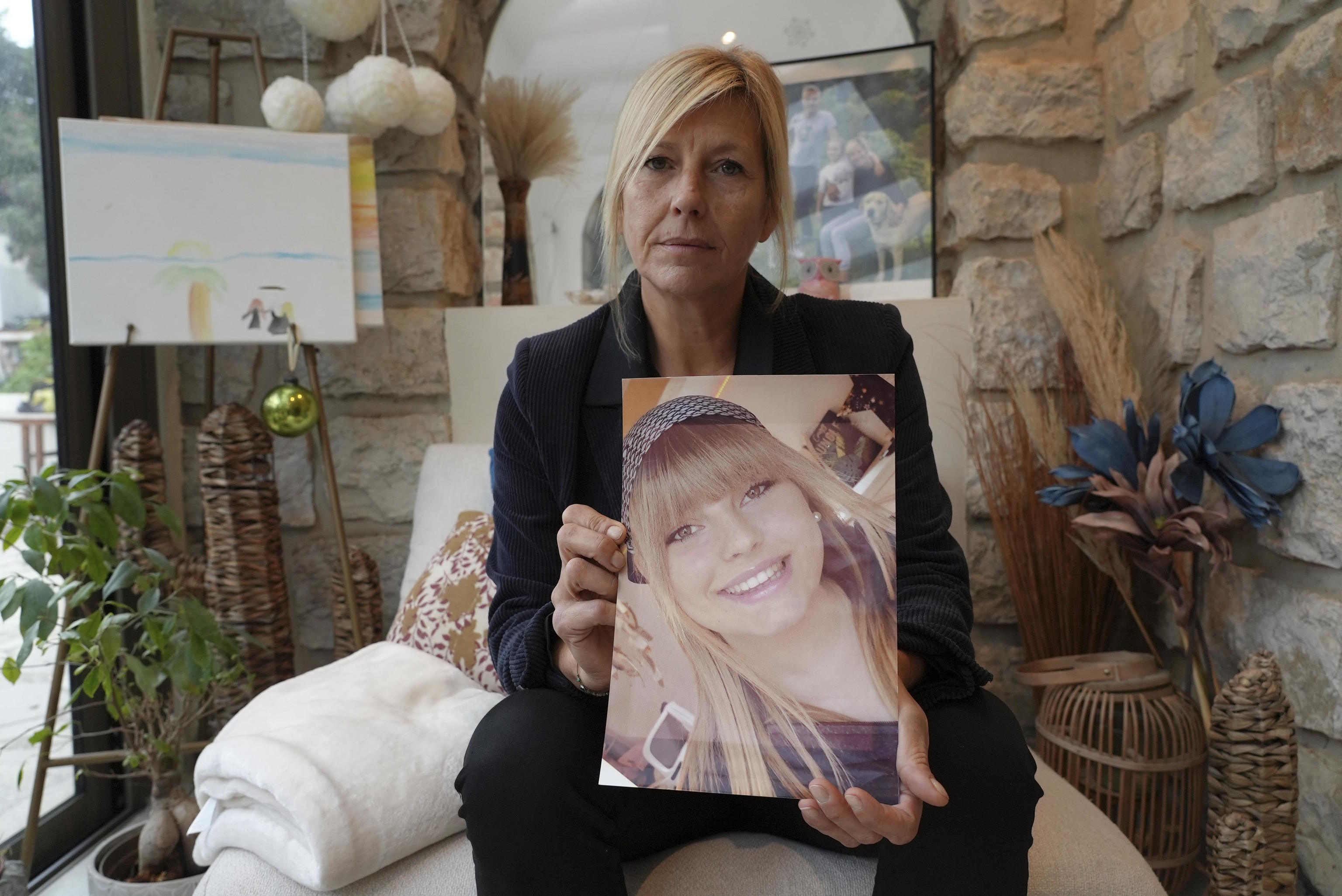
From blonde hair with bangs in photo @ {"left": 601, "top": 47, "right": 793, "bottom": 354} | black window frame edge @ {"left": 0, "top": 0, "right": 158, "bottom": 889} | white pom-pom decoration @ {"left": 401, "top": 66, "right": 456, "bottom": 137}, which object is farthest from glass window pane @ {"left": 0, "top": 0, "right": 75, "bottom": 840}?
blonde hair with bangs in photo @ {"left": 601, "top": 47, "right": 793, "bottom": 354}

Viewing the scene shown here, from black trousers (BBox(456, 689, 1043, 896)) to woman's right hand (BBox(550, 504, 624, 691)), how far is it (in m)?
0.12

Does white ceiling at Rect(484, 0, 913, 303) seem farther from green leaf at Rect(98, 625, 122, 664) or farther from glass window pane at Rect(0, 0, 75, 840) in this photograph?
green leaf at Rect(98, 625, 122, 664)

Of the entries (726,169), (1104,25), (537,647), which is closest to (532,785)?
(537,647)

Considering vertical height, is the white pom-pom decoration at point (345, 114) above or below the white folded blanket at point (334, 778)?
above

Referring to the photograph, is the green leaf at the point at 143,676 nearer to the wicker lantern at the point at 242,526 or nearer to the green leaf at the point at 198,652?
the green leaf at the point at 198,652

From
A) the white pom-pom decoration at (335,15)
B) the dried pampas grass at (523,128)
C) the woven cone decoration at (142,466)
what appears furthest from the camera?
the dried pampas grass at (523,128)

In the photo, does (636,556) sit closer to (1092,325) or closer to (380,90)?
(1092,325)

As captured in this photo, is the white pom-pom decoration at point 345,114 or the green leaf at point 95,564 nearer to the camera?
the green leaf at point 95,564

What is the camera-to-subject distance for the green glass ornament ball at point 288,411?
183 cm

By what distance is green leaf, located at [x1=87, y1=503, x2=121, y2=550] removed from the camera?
142 cm

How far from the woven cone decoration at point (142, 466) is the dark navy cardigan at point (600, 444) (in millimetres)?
1051

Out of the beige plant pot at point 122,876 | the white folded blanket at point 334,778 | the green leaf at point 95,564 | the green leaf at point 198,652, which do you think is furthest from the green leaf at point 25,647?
the beige plant pot at point 122,876

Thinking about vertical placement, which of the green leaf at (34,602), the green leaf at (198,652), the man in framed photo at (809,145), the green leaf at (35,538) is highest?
the man in framed photo at (809,145)

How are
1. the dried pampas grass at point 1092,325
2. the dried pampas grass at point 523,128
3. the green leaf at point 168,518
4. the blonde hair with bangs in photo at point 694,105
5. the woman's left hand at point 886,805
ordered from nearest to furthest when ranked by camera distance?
the woman's left hand at point 886,805 → the blonde hair with bangs in photo at point 694,105 → the green leaf at point 168,518 → the dried pampas grass at point 1092,325 → the dried pampas grass at point 523,128
